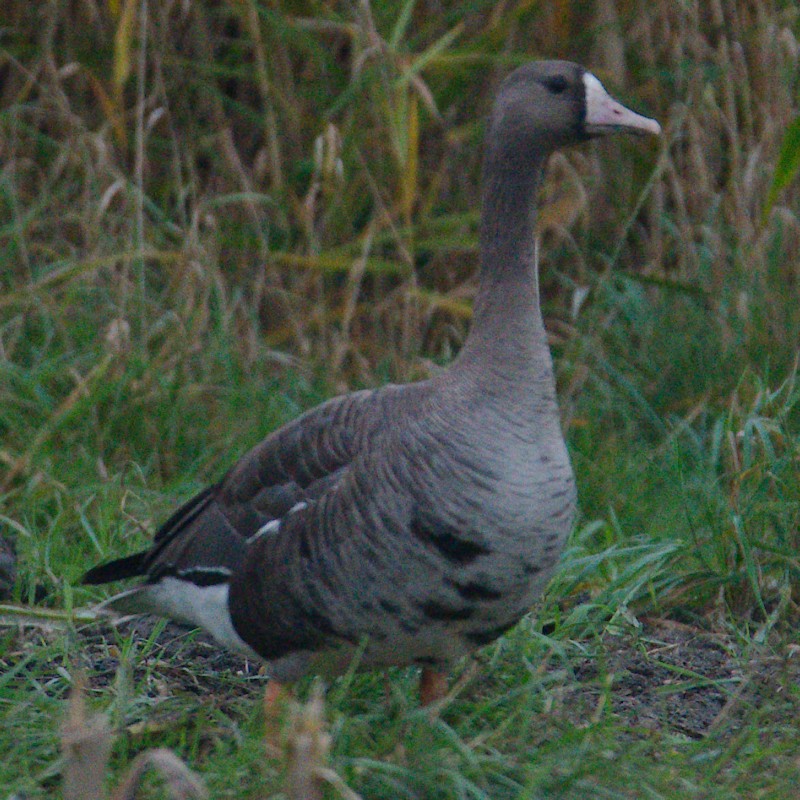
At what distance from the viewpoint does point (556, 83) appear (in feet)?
9.99

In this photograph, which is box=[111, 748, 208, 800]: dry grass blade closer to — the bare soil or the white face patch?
the bare soil

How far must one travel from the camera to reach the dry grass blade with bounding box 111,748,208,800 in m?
2.21

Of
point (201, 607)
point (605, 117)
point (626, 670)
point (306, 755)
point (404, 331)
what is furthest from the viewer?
point (404, 331)

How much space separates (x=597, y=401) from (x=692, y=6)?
4.42ft

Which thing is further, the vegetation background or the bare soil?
the bare soil

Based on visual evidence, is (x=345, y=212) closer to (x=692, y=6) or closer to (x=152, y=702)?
(x=692, y=6)

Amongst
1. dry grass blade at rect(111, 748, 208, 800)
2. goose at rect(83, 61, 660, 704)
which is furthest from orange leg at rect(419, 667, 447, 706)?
dry grass blade at rect(111, 748, 208, 800)

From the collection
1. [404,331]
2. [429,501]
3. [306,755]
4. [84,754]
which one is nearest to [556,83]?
[429,501]

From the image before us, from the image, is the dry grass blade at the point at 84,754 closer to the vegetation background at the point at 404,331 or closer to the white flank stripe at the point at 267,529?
the vegetation background at the point at 404,331

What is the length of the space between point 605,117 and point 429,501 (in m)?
0.93

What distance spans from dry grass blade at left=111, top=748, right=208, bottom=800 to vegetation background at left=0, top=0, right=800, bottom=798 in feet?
0.63

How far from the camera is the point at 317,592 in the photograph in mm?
2855

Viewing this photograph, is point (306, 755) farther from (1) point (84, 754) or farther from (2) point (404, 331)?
(2) point (404, 331)

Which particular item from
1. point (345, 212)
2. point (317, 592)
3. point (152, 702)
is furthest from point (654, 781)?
point (345, 212)
